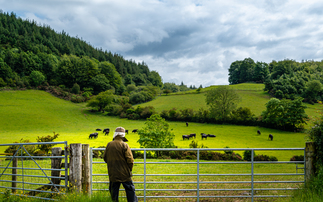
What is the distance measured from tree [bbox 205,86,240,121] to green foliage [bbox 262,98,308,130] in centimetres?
822

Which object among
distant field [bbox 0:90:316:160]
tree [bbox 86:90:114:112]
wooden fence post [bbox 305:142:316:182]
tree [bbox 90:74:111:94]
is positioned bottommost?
distant field [bbox 0:90:316:160]

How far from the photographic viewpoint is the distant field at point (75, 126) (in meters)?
30.7

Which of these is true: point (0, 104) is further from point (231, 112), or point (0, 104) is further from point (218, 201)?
point (218, 201)

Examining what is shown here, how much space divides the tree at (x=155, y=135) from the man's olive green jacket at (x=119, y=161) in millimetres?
14584

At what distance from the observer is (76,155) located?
5.47m

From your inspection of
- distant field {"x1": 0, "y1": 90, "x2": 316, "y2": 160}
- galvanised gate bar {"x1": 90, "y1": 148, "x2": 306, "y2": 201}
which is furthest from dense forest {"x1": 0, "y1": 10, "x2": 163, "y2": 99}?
galvanised gate bar {"x1": 90, "y1": 148, "x2": 306, "y2": 201}

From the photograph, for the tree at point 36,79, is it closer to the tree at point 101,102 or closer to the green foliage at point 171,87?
the tree at point 101,102

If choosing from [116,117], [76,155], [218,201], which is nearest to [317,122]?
[218,201]

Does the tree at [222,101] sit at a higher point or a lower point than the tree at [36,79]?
lower

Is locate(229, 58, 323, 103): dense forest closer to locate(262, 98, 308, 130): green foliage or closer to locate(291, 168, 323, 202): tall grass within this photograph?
locate(262, 98, 308, 130): green foliage

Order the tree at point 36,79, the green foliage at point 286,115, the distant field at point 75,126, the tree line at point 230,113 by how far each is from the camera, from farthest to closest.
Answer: the tree at point 36,79
the tree line at point 230,113
the green foliage at point 286,115
the distant field at point 75,126

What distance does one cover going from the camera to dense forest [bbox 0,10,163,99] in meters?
79.7

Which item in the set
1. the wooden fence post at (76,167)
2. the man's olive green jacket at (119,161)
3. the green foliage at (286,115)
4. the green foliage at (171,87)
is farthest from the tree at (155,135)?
the green foliage at (171,87)

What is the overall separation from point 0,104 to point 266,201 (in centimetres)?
6911
